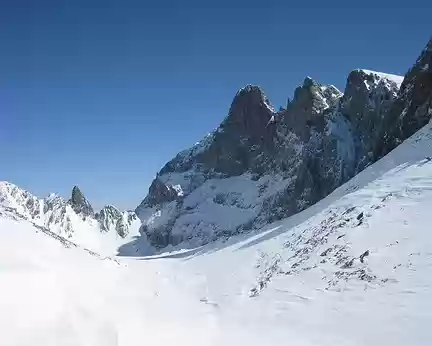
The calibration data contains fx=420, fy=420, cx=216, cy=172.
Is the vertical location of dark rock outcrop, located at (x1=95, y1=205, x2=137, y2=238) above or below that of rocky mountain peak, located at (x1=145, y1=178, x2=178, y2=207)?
below

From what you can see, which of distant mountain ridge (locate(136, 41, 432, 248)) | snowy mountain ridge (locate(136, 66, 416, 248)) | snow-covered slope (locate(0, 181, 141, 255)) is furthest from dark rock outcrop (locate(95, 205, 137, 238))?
distant mountain ridge (locate(136, 41, 432, 248))

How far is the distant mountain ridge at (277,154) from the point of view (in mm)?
73338

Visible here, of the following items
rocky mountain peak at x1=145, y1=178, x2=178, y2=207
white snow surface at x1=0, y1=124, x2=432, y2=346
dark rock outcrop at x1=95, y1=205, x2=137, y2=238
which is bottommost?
white snow surface at x1=0, y1=124, x2=432, y2=346

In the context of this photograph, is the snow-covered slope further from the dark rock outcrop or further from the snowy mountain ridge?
the snowy mountain ridge

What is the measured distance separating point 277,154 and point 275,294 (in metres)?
131

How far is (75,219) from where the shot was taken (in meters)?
180

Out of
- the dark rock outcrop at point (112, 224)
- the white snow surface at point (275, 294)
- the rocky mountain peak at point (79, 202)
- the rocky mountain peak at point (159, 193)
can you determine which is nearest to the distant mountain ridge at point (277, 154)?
the rocky mountain peak at point (159, 193)

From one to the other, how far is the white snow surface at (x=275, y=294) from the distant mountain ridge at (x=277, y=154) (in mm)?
29218

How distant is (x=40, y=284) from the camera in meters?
12.2

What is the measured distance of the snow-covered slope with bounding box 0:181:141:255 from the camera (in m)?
162

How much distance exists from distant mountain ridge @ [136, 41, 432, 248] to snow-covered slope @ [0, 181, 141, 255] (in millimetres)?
14846

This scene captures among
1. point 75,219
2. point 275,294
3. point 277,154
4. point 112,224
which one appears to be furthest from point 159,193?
point 275,294

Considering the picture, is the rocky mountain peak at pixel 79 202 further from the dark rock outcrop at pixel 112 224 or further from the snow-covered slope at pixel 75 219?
the dark rock outcrop at pixel 112 224

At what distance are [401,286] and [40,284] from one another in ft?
34.7
